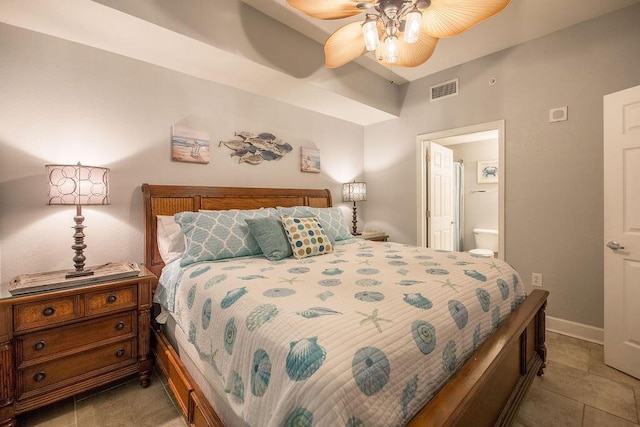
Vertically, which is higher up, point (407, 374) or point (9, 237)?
point (9, 237)

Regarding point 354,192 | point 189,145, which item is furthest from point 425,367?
point 354,192

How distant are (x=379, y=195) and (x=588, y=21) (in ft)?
8.51

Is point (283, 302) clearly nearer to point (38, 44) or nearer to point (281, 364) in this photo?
point (281, 364)

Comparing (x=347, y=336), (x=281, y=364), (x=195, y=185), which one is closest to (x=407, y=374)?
(x=347, y=336)

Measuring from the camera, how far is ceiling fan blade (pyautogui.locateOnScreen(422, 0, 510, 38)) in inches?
55.9

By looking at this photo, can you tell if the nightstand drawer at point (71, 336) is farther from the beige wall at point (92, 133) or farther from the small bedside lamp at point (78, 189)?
the beige wall at point (92, 133)

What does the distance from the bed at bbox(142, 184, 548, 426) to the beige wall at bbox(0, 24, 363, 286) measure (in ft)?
0.60

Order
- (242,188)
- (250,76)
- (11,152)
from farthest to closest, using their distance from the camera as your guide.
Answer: (242,188), (250,76), (11,152)

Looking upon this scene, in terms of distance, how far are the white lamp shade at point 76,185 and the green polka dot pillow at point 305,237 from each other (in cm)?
121

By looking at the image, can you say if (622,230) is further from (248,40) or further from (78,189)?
(78,189)

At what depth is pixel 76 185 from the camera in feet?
5.68

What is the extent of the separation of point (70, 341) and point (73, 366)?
15cm

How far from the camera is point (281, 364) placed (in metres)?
0.87

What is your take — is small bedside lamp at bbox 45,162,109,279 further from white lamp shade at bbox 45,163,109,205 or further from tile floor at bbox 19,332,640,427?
tile floor at bbox 19,332,640,427
